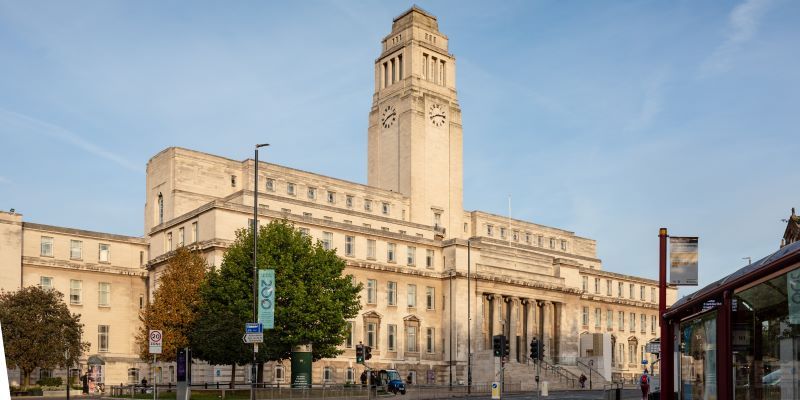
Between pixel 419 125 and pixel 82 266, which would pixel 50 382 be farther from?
pixel 419 125

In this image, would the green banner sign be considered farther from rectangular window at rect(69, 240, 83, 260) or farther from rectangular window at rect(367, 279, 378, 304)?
rectangular window at rect(69, 240, 83, 260)

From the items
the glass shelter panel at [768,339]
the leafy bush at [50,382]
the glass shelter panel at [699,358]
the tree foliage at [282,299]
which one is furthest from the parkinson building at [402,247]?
the glass shelter panel at [768,339]

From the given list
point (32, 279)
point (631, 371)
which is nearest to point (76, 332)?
point (32, 279)

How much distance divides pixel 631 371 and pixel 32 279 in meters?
77.8

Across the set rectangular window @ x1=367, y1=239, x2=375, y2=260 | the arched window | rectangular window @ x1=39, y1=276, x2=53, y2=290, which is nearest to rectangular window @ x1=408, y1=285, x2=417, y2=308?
rectangular window @ x1=367, y1=239, x2=375, y2=260

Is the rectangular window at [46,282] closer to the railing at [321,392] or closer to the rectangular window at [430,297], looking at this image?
the railing at [321,392]

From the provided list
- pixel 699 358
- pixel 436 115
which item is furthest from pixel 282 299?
pixel 699 358

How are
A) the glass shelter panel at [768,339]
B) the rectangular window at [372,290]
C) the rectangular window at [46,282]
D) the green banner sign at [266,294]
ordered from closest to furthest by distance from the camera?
the glass shelter panel at [768,339]
the green banner sign at [266,294]
the rectangular window at [46,282]
the rectangular window at [372,290]

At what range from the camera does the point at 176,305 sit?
65.4 m

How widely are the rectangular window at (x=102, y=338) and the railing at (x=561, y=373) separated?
4435 cm

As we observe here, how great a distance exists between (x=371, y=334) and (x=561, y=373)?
22.5m

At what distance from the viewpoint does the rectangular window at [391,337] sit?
86.4 metres

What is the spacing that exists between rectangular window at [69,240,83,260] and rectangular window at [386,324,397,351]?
1217 inches

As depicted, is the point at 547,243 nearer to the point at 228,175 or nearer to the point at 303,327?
the point at 228,175
